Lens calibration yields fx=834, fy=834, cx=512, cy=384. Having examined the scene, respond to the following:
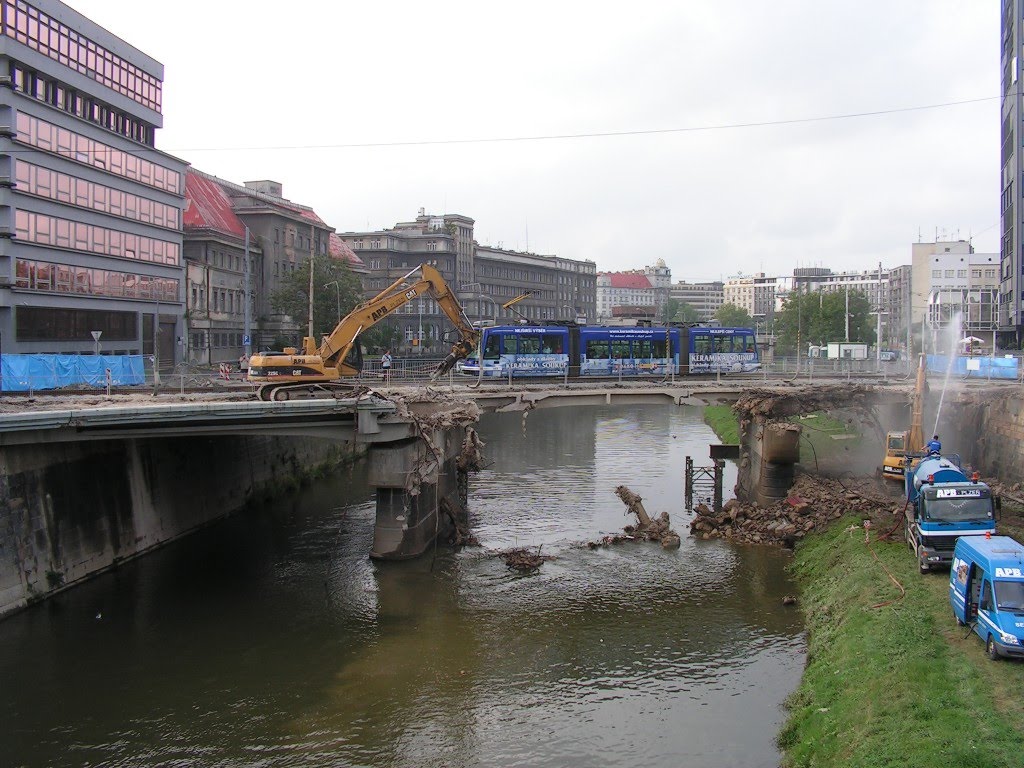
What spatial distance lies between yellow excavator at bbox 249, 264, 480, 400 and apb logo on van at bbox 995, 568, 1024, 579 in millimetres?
23138

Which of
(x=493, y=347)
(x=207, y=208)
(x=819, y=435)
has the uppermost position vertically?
(x=207, y=208)

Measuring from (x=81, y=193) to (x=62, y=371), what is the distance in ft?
63.5

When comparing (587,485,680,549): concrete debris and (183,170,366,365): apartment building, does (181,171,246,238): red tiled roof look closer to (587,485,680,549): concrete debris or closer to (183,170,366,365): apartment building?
(183,170,366,365): apartment building

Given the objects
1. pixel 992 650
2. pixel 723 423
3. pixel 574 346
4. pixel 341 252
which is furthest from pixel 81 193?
pixel 992 650

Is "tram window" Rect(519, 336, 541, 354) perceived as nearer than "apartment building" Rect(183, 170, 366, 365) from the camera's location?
Yes

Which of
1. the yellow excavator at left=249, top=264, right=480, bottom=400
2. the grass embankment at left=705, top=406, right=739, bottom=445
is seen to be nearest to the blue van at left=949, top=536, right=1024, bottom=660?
the yellow excavator at left=249, top=264, right=480, bottom=400

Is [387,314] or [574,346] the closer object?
[387,314]

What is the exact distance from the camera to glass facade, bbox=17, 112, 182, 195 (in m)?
46.2

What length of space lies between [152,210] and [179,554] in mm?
34184

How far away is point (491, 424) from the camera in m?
75.1

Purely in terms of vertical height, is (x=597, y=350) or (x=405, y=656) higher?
(x=597, y=350)

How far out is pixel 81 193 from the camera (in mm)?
51156

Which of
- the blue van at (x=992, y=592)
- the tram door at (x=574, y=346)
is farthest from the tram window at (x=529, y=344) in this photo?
the blue van at (x=992, y=592)

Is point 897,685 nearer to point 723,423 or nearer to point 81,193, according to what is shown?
point 81,193
